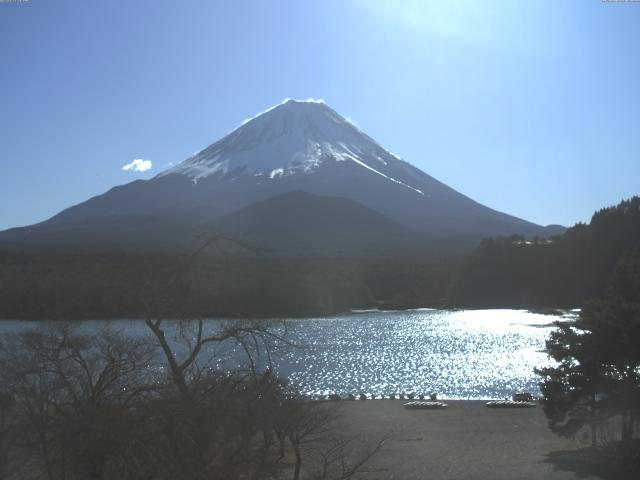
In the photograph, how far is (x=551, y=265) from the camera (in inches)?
2361

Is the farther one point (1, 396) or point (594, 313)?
point (594, 313)

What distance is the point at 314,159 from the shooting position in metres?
102

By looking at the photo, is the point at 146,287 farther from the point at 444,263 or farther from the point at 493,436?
the point at 444,263

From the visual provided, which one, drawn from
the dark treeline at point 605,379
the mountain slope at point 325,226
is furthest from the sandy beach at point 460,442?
the mountain slope at point 325,226

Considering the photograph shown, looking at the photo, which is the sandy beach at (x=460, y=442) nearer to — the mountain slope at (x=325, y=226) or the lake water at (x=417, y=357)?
the lake water at (x=417, y=357)

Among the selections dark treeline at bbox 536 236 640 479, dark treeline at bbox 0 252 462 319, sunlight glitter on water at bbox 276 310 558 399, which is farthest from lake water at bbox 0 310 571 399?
dark treeline at bbox 536 236 640 479

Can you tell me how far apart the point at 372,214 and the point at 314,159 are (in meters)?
20.9

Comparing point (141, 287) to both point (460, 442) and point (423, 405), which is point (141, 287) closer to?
point (460, 442)

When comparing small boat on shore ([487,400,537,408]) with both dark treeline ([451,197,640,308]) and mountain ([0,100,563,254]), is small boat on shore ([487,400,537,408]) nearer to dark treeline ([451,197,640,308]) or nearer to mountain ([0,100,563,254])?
dark treeline ([451,197,640,308])

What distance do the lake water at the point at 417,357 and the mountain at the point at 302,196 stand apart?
70.1 feet

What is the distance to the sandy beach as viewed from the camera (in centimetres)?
1165

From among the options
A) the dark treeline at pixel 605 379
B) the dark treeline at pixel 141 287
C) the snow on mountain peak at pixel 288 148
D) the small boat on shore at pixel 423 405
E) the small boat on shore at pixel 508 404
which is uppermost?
the snow on mountain peak at pixel 288 148

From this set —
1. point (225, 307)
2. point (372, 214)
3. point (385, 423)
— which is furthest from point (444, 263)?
point (225, 307)

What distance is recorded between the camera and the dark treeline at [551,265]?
55.6 meters
